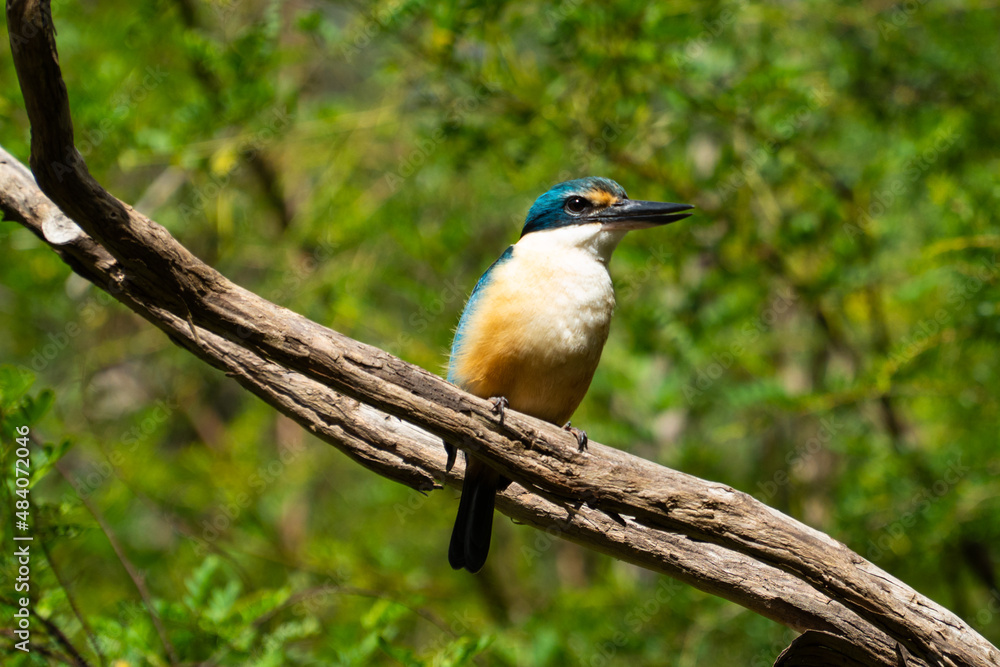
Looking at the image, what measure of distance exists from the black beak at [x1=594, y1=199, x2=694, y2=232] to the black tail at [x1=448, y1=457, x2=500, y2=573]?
4.32 feet

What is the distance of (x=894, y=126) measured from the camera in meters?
5.65

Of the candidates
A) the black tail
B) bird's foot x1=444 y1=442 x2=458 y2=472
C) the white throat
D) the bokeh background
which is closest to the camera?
bird's foot x1=444 y1=442 x2=458 y2=472

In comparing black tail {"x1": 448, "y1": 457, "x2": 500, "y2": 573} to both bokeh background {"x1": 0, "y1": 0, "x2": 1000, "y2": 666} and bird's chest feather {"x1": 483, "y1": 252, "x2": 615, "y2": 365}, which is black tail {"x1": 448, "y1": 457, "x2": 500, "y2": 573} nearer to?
bokeh background {"x1": 0, "y1": 0, "x2": 1000, "y2": 666}

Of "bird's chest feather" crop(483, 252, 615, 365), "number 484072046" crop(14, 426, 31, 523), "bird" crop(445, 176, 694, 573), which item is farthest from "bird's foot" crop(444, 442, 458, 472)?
"number 484072046" crop(14, 426, 31, 523)

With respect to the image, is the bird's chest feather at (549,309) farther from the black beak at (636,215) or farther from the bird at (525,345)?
the black beak at (636,215)

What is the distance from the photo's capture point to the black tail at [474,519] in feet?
10.7

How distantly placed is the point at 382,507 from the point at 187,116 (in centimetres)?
348

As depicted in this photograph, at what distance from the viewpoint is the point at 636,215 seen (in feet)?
12.1

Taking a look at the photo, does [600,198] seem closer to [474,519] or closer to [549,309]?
[549,309]

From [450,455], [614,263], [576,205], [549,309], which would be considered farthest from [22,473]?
[614,263]

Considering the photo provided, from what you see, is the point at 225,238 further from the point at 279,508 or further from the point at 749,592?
the point at 749,592

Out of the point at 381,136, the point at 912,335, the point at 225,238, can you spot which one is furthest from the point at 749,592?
the point at 381,136

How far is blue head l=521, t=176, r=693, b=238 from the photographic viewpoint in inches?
144

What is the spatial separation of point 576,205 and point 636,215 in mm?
316
